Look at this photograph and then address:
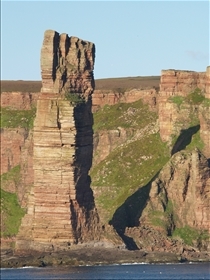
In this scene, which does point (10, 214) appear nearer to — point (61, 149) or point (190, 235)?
point (190, 235)

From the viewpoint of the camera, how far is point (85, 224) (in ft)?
513

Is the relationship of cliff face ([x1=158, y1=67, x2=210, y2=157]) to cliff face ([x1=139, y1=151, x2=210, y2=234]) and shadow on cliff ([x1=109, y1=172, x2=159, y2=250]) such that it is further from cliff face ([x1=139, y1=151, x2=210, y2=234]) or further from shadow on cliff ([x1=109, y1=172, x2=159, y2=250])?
cliff face ([x1=139, y1=151, x2=210, y2=234])

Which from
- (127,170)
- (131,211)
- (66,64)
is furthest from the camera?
(127,170)

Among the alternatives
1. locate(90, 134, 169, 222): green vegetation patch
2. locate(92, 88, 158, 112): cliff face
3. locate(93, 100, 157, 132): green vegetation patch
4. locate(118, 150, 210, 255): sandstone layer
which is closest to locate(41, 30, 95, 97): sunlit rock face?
locate(118, 150, 210, 255): sandstone layer

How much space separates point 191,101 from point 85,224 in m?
20.8

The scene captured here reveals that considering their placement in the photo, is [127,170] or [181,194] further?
[127,170]

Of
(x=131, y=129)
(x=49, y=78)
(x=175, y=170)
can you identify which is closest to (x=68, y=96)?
(x=49, y=78)

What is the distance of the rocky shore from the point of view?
152750mm

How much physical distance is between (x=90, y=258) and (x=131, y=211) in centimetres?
1163

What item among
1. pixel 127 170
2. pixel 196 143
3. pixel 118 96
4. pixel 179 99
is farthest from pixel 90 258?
pixel 118 96

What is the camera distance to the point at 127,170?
174 m

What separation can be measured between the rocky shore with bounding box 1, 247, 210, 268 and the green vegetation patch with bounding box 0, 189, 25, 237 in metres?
16.2

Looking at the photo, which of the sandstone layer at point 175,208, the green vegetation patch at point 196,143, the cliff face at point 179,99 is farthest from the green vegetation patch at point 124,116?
the sandstone layer at point 175,208

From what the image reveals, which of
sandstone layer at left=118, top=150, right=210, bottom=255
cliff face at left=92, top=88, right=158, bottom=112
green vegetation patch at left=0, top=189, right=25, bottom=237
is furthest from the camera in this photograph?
cliff face at left=92, top=88, right=158, bottom=112
